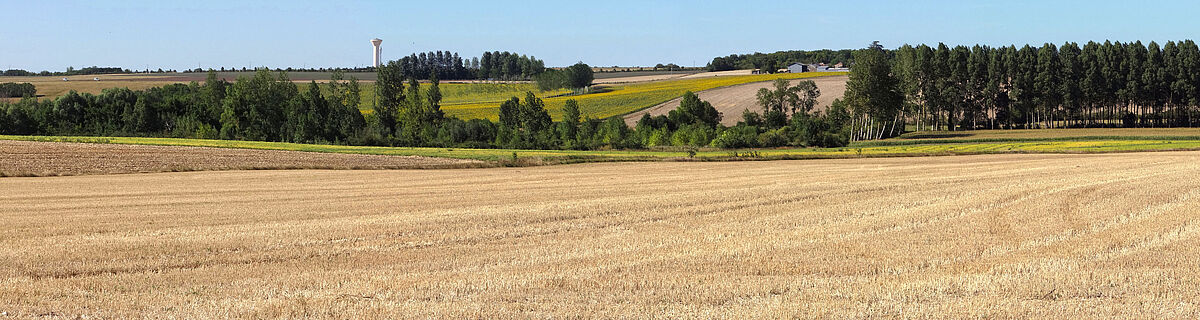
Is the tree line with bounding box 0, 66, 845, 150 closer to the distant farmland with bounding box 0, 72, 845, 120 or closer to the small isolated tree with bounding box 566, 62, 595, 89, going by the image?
the distant farmland with bounding box 0, 72, 845, 120

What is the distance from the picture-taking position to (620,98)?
5423 inches

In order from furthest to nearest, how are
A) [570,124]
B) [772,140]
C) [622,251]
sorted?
[570,124] < [772,140] < [622,251]

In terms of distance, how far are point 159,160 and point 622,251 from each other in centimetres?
3639

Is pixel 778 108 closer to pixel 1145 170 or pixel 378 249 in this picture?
pixel 1145 170

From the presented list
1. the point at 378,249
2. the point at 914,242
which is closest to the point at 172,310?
the point at 378,249

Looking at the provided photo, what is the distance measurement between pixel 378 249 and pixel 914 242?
30.3 ft

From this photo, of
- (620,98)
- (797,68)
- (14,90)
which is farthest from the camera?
(797,68)

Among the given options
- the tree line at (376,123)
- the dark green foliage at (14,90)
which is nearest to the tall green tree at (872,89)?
the tree line at (376,123)

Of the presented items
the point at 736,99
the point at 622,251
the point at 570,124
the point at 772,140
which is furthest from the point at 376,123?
the point at 622,251

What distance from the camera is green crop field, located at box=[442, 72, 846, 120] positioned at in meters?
122

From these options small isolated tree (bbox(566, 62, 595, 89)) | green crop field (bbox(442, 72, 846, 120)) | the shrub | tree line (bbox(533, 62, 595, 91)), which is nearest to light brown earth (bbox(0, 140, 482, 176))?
the shrub

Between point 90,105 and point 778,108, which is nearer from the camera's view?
point 90,105

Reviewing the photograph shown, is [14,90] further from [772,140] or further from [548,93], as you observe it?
[772,140]

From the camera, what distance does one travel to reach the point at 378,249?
55.6 feet
